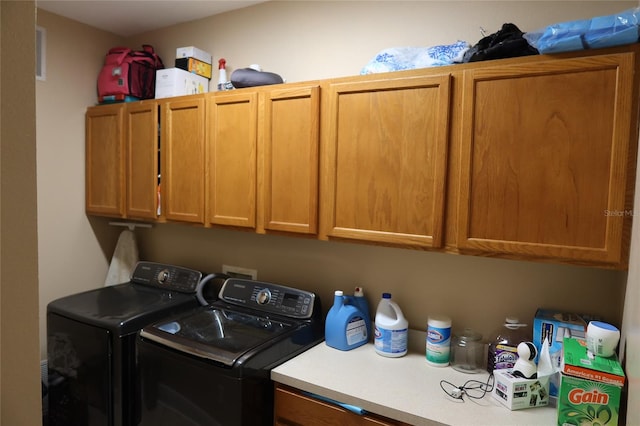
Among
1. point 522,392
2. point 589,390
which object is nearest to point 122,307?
point 522,392

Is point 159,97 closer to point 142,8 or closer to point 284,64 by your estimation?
point 142,8

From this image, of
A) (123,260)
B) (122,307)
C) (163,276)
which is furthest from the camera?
(123,260)

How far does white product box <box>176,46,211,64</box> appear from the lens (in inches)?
98.4

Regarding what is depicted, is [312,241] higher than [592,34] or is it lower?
lower

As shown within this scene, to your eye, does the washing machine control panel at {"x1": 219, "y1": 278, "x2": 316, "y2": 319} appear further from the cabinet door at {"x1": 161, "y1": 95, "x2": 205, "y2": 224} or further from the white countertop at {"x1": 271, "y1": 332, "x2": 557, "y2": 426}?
the cabinet door at {"x1": 161, "y1": 95, "x2": 205, "y2": 224}

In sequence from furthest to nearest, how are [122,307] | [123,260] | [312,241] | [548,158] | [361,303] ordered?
[123,260] → [312,241] → [122,307] → [361,303] → [548,158]

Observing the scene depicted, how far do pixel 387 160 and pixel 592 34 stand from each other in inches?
30.9

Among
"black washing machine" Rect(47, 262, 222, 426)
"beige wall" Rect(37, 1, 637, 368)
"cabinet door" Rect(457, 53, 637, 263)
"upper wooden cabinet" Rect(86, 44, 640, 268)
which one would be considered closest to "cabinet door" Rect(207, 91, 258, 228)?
"upper wooden cabinet" Rect(86, 44, 640, 268)

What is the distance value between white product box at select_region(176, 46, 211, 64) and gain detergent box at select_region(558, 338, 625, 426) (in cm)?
242

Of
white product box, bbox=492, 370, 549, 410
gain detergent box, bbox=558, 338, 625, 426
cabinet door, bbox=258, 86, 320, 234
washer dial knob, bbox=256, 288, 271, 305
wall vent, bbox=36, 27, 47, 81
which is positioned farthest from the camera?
wall vent, bbox=36, 27, 47, 81

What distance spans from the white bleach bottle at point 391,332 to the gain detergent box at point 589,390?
699 mm

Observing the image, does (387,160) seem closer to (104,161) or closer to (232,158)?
(232,158)

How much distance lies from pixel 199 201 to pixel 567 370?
1824mm

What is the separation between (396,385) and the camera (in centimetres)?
162
